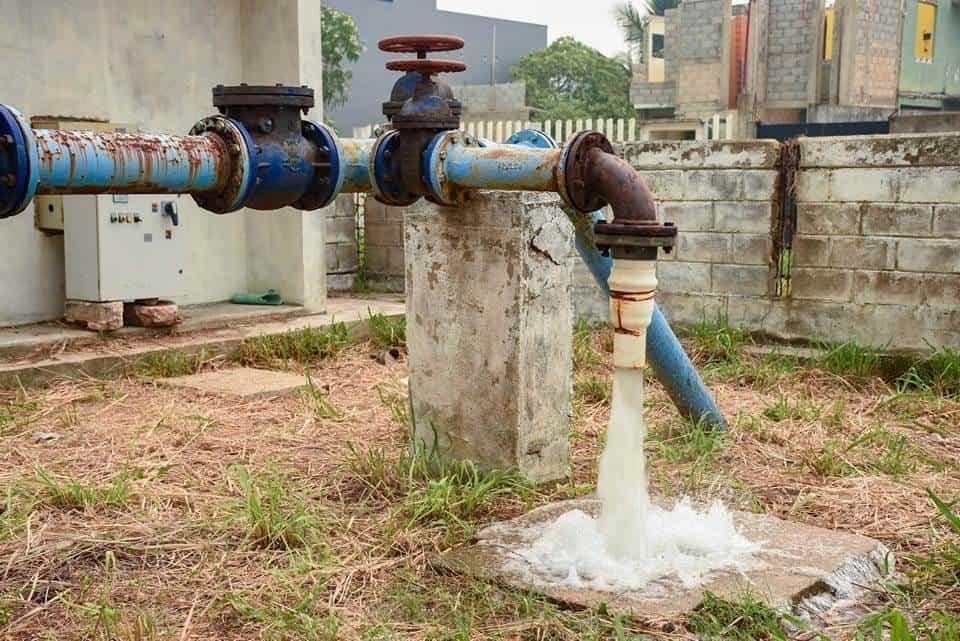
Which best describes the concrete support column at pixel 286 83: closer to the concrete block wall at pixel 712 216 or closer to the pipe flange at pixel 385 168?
the concrete block wall at pixel 712 216

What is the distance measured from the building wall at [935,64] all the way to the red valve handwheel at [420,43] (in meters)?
20.6

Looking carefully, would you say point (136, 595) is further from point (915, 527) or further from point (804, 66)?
point (804, 66)

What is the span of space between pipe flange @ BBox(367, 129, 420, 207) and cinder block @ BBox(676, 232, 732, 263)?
Result: 11.2ft

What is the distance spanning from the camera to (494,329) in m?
3.99

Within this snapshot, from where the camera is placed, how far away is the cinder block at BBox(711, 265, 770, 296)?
664 cm

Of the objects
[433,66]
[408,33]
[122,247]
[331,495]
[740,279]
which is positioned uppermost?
[408,33]

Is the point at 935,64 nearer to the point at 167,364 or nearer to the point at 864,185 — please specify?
the point at 864,185

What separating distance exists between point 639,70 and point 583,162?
30.3 m

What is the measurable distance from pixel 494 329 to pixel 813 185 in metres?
3.10

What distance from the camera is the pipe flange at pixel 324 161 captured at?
3520mm

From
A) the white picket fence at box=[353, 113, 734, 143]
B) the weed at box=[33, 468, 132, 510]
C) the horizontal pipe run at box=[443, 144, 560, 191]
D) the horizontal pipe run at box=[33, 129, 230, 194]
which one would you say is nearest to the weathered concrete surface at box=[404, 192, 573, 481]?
the horizontal pipe run at box=[443, 144, 560, 191]

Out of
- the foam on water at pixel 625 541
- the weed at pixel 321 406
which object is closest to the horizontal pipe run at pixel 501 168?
the foam on water at pixel 625 541

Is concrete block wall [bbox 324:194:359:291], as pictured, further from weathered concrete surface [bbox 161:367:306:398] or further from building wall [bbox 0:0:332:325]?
weathered concrete surface [bbox 161:367:306:398]

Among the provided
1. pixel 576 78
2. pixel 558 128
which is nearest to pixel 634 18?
pixel 576 78
